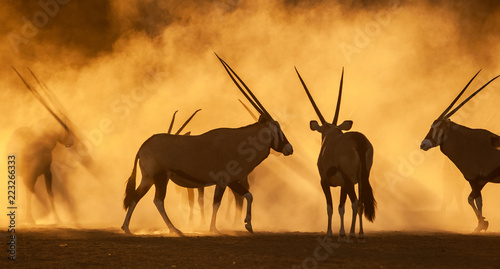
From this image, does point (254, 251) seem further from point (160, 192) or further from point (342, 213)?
point (160, 192)

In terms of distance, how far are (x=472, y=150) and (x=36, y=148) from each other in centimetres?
1147

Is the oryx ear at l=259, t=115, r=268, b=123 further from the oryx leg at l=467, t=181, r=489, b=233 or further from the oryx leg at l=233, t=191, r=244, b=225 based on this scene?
the oryx leg at l=467, t=181, r=489, b=233

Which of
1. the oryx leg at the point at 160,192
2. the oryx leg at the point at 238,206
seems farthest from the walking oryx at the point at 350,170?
the oryx leg at the point at 238,206

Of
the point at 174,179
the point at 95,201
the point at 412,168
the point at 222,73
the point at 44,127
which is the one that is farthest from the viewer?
the point at 222,73

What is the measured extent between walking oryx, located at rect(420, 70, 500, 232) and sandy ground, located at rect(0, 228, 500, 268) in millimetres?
1888

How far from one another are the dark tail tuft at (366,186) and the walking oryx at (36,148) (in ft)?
31.1

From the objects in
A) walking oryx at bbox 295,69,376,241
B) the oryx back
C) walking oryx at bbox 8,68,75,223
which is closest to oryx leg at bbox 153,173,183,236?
walking oryx at bbox 295,69,376,241

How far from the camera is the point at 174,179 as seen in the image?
73.2 ft

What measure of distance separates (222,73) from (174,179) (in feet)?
56.4

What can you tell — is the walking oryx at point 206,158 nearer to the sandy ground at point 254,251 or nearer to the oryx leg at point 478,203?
the sandy ground at point 254,251

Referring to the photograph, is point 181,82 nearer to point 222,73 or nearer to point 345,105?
point 222,73

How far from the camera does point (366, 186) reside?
750 inches

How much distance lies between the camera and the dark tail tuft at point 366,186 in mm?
18906

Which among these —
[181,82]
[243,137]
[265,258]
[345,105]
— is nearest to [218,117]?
[181,82]
